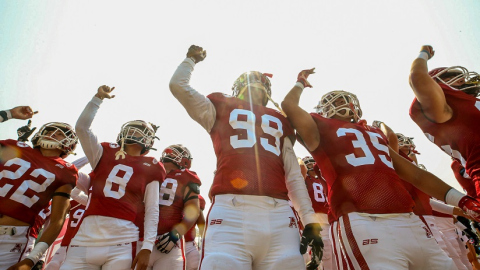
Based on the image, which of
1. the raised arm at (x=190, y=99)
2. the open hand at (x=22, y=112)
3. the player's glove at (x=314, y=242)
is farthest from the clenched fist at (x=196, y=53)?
the open hand at (x=22, y=112)

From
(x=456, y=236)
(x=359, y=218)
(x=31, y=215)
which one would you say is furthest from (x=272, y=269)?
(x=456, y=236)

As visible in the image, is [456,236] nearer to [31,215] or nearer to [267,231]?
[267,231]

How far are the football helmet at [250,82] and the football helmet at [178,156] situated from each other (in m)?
3.08

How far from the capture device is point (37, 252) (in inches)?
153

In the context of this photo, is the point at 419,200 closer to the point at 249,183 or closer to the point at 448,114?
the point at 448,114

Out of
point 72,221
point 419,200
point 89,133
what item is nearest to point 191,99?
point 89,133

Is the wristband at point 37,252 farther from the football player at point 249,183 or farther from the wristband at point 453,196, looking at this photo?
the wristband at point 453,196

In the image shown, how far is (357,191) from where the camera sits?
10.1 feet

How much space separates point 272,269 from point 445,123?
7.70 feet

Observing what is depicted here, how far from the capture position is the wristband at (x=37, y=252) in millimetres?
3810

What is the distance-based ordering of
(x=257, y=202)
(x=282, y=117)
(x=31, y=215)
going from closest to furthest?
(x=257, y=202), (x=282, y=117), (x=31, y=215)

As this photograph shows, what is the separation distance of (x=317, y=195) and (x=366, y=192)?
541 cm

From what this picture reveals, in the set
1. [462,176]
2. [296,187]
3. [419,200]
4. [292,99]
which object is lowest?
[419,200]

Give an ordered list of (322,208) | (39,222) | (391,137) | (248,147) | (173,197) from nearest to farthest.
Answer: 1. (248,147)
2. (391,137)
3. (39,222)
4. (173,197)
5. (322,208)
